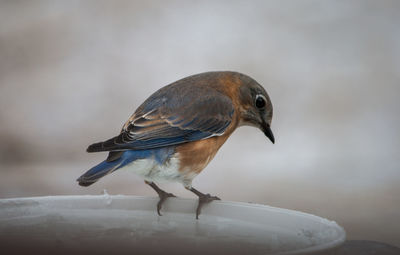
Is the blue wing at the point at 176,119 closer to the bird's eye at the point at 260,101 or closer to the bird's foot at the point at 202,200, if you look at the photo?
the bird's eye at the point at 260,101

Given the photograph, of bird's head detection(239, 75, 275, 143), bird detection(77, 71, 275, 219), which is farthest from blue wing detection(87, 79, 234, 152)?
bird's head detection(239, 75, 275, 143)

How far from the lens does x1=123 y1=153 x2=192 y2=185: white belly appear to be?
270 centimetres

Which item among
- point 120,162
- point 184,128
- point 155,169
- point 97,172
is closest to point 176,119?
point 184,128

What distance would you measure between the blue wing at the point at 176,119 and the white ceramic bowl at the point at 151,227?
313 millimetres

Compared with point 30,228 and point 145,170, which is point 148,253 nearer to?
point 30,228

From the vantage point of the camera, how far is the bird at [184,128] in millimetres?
2639

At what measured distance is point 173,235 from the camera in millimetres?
2150

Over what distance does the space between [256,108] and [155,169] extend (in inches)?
34.1

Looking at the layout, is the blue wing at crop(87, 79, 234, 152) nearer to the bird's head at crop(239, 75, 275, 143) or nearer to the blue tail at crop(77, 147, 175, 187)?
the blue tail at crop(77, 147, 175, 187)

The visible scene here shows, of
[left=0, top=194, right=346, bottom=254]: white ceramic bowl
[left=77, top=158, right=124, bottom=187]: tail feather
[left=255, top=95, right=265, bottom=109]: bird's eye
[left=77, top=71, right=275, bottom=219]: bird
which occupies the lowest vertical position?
[left=0, top=194, right=346, bottom=254]: white ceramic bowl

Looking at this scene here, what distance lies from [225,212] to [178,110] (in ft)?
2.67

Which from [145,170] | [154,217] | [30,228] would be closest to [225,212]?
[154,217]

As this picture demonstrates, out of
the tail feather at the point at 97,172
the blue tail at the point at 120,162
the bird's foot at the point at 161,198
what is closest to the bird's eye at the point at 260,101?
the blue tail at the point at 120,162

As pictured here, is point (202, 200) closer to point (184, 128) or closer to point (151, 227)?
point (151, 227)
